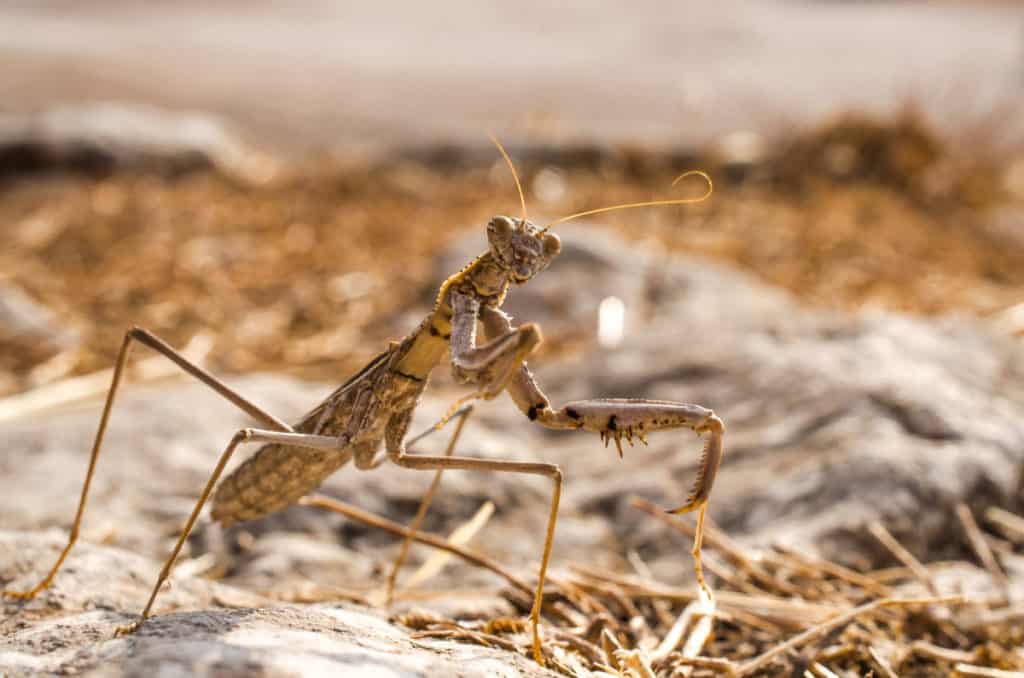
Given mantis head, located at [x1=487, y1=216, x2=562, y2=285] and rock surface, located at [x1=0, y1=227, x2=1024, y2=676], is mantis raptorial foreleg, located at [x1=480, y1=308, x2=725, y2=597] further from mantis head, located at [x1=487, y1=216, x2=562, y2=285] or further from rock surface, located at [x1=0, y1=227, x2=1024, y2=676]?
rock surface, located at [x1=0, y1=227, x2=1024, y2=676]

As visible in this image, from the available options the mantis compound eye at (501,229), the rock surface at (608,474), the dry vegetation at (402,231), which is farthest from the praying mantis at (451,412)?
the dry vegetation at (402,231)

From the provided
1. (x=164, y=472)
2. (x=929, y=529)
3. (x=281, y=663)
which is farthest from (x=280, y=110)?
(x=281, y=663)

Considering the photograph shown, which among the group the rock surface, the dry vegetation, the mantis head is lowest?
the rock surface

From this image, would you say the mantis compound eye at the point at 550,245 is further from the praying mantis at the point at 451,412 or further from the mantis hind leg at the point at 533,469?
the mantis hind leg at the point at 533,469

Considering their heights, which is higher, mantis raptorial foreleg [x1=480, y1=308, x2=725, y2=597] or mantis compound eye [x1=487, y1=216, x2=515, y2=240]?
mantis compound eye [x1=487, y1=216, x2=515, y2=240]

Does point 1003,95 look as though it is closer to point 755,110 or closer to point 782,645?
Result: point 755,110

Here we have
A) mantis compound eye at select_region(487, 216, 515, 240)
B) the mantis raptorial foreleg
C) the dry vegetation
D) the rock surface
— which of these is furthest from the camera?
the dry vegetation

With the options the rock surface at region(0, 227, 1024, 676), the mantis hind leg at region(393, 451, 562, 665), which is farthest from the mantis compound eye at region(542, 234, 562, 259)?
the rock surface at region(0, 227, 1024, 676)

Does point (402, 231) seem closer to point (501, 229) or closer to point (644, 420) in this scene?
point (501, 229)

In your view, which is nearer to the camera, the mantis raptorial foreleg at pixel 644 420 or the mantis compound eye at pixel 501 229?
the mantis raptorial foreleg at pixel 644 420
